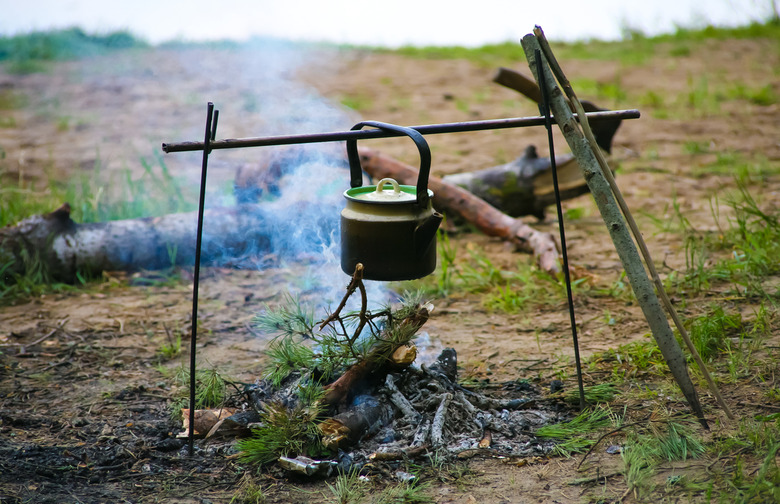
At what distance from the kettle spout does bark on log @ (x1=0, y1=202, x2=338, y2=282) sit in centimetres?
210

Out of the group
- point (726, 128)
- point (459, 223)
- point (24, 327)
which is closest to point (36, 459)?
point (24, 327)

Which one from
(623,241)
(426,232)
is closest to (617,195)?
(623,241)

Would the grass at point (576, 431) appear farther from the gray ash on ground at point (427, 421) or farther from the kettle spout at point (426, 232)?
the kettle spout at point (426, 232)

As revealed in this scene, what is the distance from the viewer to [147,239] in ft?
16.8

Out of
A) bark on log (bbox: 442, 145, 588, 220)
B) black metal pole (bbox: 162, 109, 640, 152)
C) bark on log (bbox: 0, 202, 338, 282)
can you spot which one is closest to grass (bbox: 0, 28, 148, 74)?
bark on log (bbox: 0, 202, 338, 282)

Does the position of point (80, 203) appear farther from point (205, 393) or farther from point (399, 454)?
point (399, 454)

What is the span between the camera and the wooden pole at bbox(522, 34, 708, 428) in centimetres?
276

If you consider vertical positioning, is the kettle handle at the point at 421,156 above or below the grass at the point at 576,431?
above

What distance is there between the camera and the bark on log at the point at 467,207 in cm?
530

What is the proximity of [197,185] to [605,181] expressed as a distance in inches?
188

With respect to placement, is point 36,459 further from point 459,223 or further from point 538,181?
point 538,181

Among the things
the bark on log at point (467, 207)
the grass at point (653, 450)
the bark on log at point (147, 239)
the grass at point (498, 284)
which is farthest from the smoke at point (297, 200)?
the grass at point (653, 450)

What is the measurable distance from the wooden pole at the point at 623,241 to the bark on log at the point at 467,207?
2.26 metres

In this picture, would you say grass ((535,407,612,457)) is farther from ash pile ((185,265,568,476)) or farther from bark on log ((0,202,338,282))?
bark on log ((0,202,338,282))
